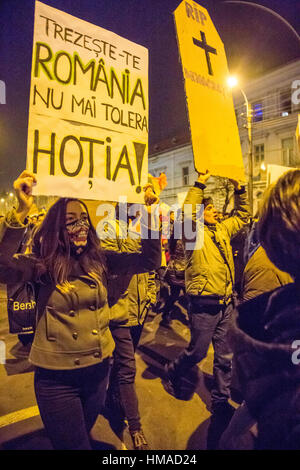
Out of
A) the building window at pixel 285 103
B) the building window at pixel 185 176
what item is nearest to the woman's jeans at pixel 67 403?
the building window at pixel 285 103

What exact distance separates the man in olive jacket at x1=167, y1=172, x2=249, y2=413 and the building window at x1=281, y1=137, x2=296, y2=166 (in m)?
25.8

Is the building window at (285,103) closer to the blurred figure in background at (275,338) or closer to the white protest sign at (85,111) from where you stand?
the white protest sign at (85,111)

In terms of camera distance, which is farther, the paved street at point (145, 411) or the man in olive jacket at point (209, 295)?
the man in olive jacket at point (209, 295)

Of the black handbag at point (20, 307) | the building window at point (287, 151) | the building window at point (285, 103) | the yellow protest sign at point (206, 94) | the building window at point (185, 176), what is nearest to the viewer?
the yellow protest sign at point (206, 94)

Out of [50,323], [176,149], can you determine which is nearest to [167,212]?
[50,323]

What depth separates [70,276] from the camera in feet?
6.64

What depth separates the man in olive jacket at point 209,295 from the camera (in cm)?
321

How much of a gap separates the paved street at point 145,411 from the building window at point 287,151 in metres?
25.5

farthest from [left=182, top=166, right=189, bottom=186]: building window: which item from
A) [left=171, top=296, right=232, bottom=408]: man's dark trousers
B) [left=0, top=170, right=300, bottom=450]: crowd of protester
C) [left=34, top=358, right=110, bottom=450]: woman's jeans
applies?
[left=34, top=358, right=110, bottom=450]: woman's jeans

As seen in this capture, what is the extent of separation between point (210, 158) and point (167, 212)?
374cm

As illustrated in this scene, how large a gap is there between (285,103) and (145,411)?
97.6ft

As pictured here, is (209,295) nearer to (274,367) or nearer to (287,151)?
(274,367)

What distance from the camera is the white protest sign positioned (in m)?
2.21

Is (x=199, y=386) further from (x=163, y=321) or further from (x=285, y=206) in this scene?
(x=285, y=206)
